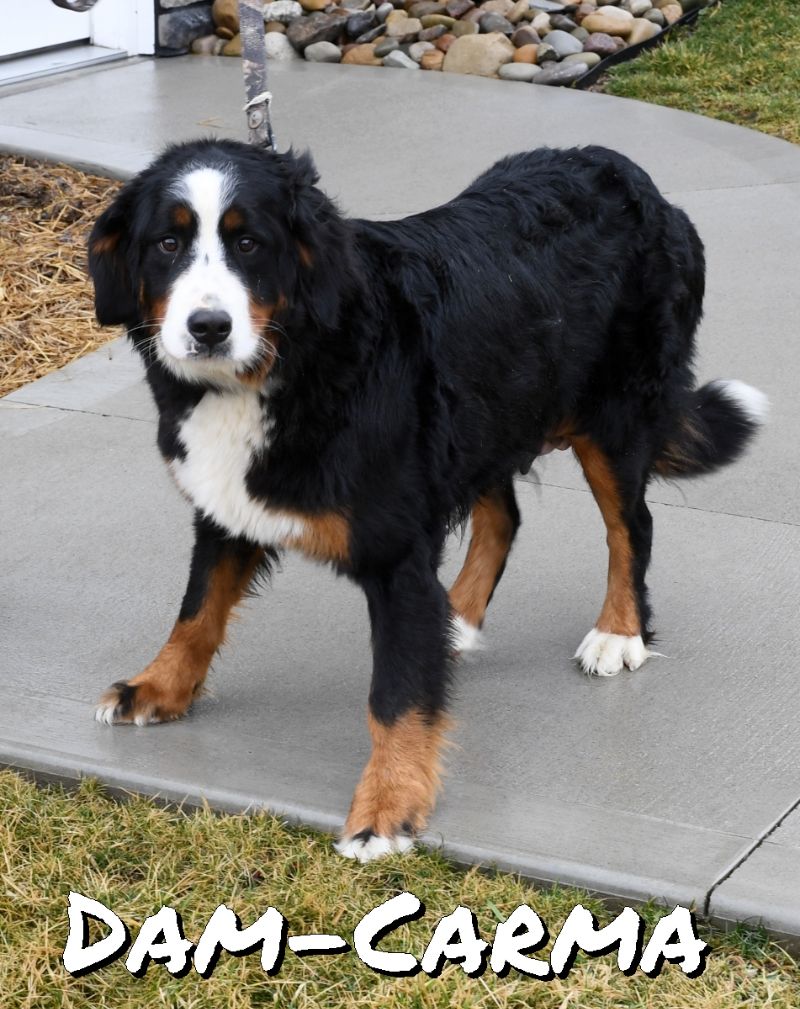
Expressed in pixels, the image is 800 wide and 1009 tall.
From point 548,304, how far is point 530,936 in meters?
1.58

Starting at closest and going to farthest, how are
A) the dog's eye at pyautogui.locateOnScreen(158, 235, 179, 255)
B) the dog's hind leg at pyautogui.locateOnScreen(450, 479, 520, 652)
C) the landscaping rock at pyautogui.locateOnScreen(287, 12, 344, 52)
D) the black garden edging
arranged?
the dog's eye at pyautogui.locateOnScreen(158, 235, 179, 255)
the dog's hind leg at pyautogui.locateOnScreen(450, 479, 520, 652)
the black garden edging
the landscaping rock at pyautogui.locateOnScreen(287, 12, 344, 52)

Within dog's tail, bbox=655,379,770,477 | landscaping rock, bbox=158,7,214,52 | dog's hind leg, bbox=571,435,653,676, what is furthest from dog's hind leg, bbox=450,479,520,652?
landscaping rock, bbox=158,7,214,52

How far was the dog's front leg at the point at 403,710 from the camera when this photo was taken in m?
3.31

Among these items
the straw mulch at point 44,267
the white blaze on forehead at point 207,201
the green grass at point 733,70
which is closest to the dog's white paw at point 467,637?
the white blaze on forehead at point 207,201

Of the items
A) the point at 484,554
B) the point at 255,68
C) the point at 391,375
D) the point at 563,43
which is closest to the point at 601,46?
the point at 563,43

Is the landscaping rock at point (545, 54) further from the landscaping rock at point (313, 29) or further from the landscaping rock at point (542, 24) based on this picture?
the landscaping rock at point (313, 29)

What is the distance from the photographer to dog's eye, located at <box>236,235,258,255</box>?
312cm

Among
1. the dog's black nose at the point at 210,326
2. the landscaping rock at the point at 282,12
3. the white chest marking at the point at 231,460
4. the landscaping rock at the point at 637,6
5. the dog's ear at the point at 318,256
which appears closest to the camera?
the dog's black nose at the point at 210,326

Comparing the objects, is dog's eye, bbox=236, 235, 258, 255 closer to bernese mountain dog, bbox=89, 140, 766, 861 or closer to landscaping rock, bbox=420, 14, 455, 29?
bernese mountain dog, bbox=89, 140, 766, 861

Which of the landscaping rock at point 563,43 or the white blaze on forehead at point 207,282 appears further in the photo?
the landscaping rock at point 563,43

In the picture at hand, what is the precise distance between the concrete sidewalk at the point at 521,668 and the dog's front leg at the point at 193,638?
0.20 feet

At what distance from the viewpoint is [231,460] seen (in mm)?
3365

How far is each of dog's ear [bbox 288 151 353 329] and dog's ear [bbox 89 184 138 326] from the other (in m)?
0.38

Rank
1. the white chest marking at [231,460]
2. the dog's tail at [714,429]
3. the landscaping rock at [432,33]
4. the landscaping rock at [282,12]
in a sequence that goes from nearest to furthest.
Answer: the white chest marking at [231,460]
the dog's tail at [714,429]
the landscaping rock at [432,33]
the landscaping rock at [282,12]
